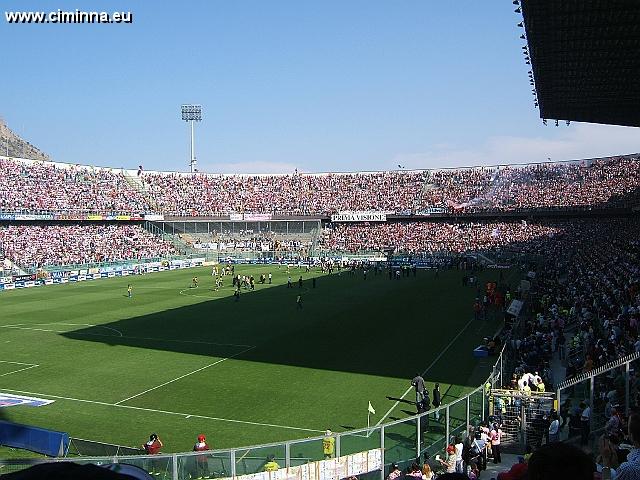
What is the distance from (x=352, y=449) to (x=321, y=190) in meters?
83.1

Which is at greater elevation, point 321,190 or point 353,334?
point 321,190

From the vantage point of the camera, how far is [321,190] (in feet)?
311

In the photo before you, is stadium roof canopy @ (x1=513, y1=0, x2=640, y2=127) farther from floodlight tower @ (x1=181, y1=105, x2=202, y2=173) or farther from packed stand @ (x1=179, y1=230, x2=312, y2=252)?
floodlight tower @ (x1=181, y1=105, x2=202, y2=173)

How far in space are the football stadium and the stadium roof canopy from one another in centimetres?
13

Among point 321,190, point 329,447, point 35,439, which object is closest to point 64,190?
point 321,190

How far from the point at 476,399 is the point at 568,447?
45.3 feet

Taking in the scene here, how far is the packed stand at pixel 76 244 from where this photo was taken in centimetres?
6462

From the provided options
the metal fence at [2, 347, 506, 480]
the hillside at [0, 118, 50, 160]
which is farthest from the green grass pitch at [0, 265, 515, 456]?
the hillside at [0, 118, 50, 160]

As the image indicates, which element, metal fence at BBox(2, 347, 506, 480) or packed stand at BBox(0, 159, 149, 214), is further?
packed stand at BBox(0, 159, 149, 214)

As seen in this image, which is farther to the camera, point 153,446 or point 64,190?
point 64,190

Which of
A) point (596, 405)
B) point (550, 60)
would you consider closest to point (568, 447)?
point (596, 405)

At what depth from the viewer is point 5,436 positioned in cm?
1612

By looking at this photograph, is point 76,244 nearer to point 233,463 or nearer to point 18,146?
point 233,463

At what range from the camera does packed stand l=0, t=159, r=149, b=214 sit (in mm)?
70625
